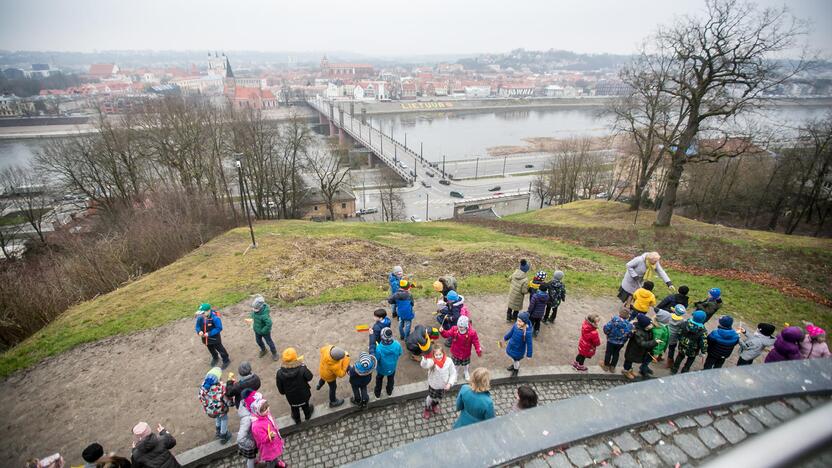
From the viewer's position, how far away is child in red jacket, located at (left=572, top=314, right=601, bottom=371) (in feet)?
25.2

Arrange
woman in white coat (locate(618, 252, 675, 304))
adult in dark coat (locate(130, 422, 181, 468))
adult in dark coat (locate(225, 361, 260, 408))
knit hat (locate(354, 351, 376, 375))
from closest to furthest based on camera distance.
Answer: adult in dark coat (locate(130, 422, 181, 468)) < adult in dark coat (locate(225, 361, 260, 408)) < knit hat (locate(354, 351, 376, 375)) < woman in white coat (locate(618, 252, 675, 304))

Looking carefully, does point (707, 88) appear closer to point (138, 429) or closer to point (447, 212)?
point (138, 429)

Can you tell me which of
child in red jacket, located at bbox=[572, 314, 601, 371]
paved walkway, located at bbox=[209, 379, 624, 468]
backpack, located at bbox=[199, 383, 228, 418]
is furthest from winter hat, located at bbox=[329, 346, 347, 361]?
child in red jacket, located at bbox=[572, 314, 601, 371]

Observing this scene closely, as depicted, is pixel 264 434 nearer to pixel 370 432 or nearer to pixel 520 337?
pixel 370 432

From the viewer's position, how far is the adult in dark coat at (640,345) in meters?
7.62

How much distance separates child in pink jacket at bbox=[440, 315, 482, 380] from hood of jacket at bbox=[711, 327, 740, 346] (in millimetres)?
4611

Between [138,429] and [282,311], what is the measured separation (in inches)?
229

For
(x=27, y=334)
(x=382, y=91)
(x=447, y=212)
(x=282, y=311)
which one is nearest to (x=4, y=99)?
(x=382, y=91)

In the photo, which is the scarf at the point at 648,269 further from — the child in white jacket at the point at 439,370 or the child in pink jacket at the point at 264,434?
the child in pink jacket at the point at 264,434

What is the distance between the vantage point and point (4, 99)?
9944cm

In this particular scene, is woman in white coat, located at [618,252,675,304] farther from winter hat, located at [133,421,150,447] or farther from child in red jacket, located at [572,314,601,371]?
winter hat, located at [133,421,150,447]

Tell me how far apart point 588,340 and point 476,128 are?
106 metres

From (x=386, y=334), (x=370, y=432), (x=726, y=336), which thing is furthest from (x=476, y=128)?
(x=370, y=432)

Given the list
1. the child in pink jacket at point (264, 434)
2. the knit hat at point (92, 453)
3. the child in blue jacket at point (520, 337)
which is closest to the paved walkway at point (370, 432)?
the child in pink jacket at point (264, 434)
